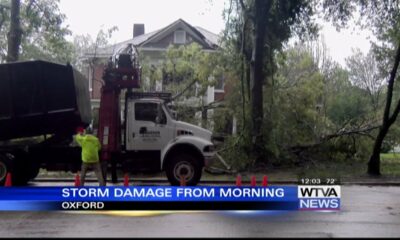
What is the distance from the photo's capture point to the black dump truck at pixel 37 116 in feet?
44.5

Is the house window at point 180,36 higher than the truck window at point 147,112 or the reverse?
higher

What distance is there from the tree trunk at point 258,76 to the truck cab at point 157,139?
614 centimetres

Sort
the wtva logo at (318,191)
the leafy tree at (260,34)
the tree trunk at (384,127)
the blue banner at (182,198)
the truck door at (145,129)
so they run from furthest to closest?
the leafy tree at (260,34)
the tree trunk at (384,127)
the truck door at (145,129)
the blue banner at (182,198)
the wtva logo at (318,191)

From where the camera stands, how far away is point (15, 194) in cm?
1016

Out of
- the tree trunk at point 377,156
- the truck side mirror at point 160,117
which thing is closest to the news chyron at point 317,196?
the truck side mirror at point 160,117

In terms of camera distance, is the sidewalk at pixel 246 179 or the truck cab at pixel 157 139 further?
the sidewalk at pixel 246 179

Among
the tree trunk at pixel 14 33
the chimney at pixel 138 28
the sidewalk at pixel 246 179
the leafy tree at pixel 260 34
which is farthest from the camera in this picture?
the chimney at pixel 138 28

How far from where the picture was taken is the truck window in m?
14.4

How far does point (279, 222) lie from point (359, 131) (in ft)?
46.2

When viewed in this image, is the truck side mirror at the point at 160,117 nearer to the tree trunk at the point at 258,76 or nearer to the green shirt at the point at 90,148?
the green shirt at the point at 90,148

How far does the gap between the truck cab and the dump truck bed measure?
1.52m

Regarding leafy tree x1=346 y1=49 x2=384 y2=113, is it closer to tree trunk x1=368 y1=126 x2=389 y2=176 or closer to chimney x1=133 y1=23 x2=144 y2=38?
chimney x1=133 y1=23 x2=144 y2=38

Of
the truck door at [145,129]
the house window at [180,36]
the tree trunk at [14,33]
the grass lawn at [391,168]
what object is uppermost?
the house window at [180,36]

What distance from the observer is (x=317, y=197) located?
8445mm
